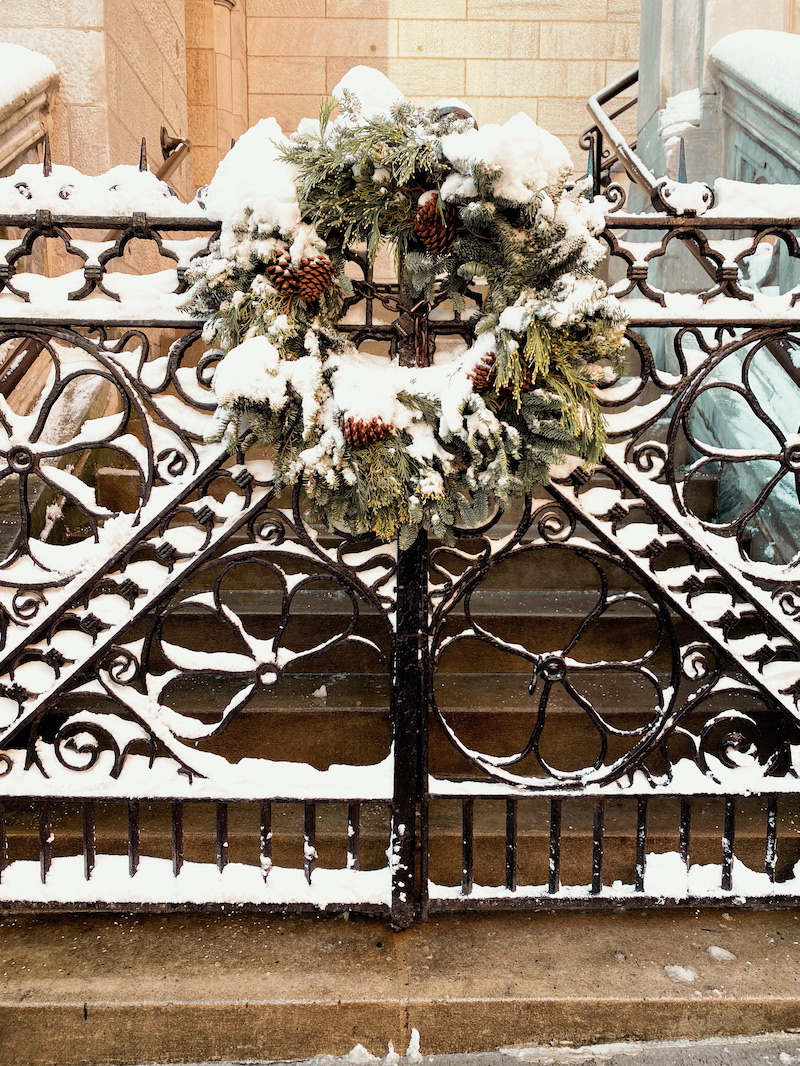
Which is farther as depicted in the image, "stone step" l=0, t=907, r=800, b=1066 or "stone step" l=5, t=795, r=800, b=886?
"stone step" l=5, t=795, r=800, b=886

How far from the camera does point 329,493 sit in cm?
185

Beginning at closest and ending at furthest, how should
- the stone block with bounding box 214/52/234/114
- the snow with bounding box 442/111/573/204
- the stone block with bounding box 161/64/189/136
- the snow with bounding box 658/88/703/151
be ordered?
the snow with bounding box 442/111/573/204
the snow with bounding box 658/88/703/151
the stone block with bounding box 161/64/189/136
the stone block with bounding box 214/52/234/114

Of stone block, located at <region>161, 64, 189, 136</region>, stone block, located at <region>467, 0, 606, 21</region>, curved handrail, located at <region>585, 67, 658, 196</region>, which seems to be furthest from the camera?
stone block, located at <region>467, 0, 606, 21</region>

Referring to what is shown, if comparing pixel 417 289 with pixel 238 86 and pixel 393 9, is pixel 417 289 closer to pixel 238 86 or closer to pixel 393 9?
pixel 238 86

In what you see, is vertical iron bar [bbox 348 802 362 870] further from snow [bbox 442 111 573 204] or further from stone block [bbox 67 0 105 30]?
stone block [bbox 67 0 105 30]

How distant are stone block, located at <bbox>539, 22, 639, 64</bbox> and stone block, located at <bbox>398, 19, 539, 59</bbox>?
0.42 ft

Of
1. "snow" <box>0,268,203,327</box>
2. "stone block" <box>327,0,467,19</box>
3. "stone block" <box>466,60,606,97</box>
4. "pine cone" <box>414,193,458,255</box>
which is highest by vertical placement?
"stone block" <box>327,0,467,19</box>

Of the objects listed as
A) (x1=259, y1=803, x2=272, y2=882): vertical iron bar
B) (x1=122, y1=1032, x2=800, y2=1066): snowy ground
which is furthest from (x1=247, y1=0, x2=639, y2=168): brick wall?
(x1=122, y1=1032, x2=800, y2=1066): snowy ground

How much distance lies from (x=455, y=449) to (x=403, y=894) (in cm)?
112

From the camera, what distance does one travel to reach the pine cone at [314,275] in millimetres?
1776

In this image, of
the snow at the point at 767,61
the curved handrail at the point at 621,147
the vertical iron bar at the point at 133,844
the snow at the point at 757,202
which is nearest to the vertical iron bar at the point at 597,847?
the vertical iron bar at the point at 133,844

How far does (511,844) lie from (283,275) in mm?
1490

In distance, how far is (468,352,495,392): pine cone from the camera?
1760mm

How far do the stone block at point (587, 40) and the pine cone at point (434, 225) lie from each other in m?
6.72
